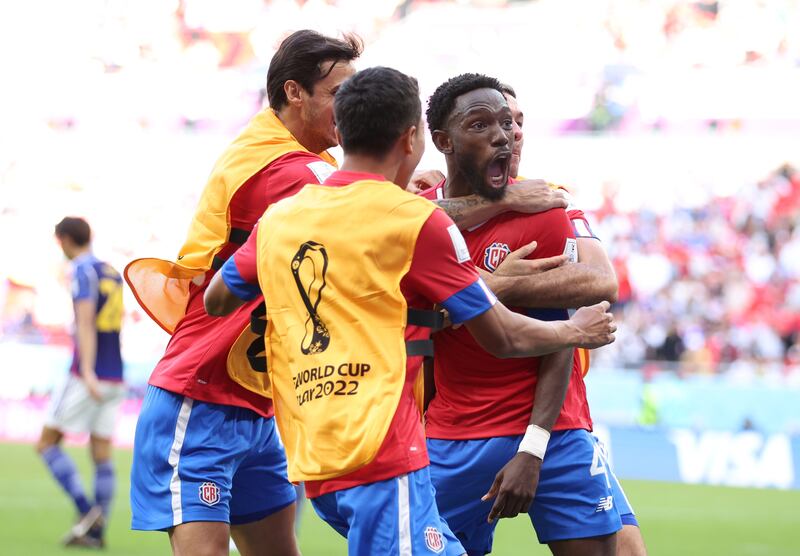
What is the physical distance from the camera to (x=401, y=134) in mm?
3385

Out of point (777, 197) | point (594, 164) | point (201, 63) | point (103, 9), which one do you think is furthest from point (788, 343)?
point (103, 9)

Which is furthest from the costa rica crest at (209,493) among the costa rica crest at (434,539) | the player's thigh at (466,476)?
the costa rica crest at (434,539)

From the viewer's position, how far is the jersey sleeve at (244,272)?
3.52 meters

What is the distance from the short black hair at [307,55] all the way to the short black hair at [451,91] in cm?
37

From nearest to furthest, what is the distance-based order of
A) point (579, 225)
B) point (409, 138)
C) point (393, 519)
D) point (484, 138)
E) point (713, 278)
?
point (393, 519) < point (409, 138) < point (484, 138) < point (579, 225) < point (713, 278)

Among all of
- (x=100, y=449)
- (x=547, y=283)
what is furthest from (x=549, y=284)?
(x=100, y=449)

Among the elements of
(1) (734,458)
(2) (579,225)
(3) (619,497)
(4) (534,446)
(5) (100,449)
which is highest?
(2) (579,225)

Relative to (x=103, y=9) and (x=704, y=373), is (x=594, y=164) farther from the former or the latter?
(x=103, y=9)

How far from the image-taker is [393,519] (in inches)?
129

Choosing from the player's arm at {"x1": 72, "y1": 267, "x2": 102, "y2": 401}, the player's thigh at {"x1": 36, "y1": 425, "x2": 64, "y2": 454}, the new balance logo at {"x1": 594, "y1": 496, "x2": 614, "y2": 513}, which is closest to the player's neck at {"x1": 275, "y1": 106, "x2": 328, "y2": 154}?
the new balance logo at {"x1": 594, "y1": 496, "x2": 614, "y2": 513}

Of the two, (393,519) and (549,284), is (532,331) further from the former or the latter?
(393,519)

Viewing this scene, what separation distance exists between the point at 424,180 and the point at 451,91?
67cm

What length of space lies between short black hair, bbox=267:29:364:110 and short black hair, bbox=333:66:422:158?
2.53ft

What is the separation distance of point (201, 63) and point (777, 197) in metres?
12.3
